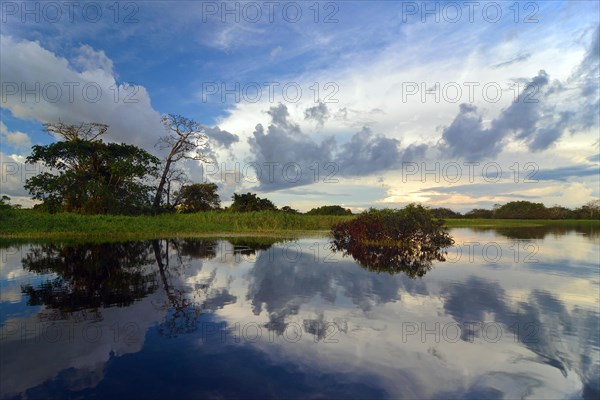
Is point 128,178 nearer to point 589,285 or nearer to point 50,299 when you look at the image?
point 50,299

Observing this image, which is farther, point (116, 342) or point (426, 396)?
point (116, 342)

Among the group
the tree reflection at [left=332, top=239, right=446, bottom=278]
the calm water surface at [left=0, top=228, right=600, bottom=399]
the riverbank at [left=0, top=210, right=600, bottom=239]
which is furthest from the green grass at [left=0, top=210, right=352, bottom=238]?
the calm water surface at [left=0, top=228, right=600, bottom=399]

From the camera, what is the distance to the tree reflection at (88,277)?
8641 mm

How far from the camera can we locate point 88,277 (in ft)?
37.2

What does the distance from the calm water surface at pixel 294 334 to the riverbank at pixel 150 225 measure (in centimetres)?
1483

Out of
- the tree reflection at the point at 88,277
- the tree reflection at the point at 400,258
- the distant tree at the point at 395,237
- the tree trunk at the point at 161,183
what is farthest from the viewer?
the tree trunk at the point at 161,183

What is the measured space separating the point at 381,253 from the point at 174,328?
42.8ft

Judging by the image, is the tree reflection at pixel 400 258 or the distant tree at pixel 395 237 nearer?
the tree reflection at pixel 400 258

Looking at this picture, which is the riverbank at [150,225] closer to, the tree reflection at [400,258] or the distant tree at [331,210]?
the tree reflection at [400,258]

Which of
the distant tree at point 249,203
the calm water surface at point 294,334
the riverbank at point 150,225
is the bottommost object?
the calm water surface at point 294,334

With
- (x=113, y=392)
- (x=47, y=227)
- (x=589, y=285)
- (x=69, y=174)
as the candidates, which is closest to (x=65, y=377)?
(x=113, y=392)

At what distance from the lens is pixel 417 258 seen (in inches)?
654

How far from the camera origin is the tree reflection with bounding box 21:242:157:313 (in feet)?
28.3

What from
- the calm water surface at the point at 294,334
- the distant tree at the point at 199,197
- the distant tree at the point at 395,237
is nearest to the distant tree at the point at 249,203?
the distant tree at the point at 199,197
